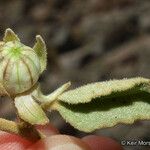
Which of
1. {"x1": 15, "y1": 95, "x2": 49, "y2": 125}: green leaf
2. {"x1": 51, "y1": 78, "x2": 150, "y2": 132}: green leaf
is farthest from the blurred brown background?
{"x1": 15, "y1": 95, "x2": 49, "y2": 125}: green leaf

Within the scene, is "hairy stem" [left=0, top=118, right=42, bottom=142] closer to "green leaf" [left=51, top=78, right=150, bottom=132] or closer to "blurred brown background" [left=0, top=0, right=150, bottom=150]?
"green leaf" [left=51, top=78, right=150, bottom=132]

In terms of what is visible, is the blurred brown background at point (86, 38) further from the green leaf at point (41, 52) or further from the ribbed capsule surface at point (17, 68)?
the ribbed capsule surface at point (17, 68)

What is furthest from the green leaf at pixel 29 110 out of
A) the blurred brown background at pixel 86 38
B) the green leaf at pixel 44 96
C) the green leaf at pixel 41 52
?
the blurred brown background at pixel 86 38

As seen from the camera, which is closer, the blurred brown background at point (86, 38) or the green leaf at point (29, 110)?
the green leaf at point (29, 110)

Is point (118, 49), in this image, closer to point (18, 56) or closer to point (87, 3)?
point (87, 3)

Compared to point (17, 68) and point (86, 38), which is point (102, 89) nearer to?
point (17, 68)

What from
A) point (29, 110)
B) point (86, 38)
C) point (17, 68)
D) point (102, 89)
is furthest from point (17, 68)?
point (86, 38)
